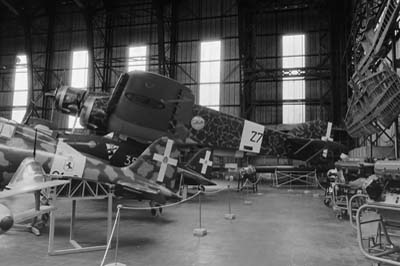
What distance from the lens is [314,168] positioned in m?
18.0

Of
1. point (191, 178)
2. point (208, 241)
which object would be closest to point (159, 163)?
point (208, 241)

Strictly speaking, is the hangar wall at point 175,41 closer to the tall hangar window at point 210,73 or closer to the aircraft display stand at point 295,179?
the tall hangar window at point 210,73

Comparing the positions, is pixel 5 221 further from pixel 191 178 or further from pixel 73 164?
pixel 191 178

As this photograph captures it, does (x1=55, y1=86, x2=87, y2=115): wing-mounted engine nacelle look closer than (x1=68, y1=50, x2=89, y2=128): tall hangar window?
Yes

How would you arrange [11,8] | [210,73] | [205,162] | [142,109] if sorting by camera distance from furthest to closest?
[11,8] < [210,73] < [205,162] < [142,109]

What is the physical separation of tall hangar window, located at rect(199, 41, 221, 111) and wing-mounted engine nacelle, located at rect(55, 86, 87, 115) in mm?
14103

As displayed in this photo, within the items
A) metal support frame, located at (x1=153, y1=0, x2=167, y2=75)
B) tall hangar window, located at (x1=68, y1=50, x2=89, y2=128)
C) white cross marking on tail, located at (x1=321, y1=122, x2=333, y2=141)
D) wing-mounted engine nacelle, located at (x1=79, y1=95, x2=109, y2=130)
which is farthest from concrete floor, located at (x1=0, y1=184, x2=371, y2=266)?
tall hangar window, located at (x1=68, y1=50, x2=89, y2=128)

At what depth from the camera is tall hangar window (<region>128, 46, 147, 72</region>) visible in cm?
2578

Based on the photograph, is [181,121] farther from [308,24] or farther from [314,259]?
[308,24]

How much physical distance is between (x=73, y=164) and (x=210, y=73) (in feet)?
63.8

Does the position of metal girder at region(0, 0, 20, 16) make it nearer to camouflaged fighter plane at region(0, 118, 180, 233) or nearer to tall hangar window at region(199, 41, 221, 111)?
tall hangar window at region(199, 41, 221, 111)

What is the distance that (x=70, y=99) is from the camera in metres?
11.0

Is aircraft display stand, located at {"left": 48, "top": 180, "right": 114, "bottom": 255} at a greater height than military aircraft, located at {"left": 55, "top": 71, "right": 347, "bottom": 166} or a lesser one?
lesser

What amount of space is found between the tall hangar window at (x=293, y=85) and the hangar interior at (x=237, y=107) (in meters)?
0.07
